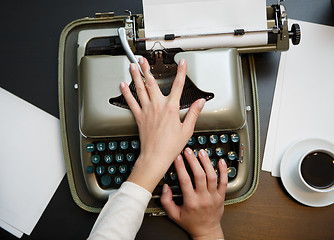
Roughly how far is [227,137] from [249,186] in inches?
7.5

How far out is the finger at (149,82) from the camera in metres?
0.81

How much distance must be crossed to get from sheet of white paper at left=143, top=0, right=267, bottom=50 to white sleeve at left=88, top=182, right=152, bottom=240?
40 cm

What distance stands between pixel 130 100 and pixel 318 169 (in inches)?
22.2

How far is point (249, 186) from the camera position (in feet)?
3.10

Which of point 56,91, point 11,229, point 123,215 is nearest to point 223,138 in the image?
point 123,215

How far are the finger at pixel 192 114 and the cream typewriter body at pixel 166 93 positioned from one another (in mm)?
24

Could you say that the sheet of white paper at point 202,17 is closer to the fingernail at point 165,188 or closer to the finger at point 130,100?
the finger at point 130,100

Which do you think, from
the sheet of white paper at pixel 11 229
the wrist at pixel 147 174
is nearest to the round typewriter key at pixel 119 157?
the wrist at pixel 147 174

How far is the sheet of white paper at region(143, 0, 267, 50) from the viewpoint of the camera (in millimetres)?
804

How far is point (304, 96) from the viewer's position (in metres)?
0.98

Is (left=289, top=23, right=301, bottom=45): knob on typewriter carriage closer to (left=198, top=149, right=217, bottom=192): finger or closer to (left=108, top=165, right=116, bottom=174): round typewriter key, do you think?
(left=198, top=149, right=217, bottom=192): finger

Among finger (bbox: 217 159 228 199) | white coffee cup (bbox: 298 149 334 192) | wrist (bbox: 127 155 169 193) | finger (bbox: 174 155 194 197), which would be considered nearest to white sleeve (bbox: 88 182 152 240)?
wrist (bbox: 127 155 169 193)

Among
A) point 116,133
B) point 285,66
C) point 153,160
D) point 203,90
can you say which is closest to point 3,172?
point 116,133

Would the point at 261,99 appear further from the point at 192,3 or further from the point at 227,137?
the point at 192,3
